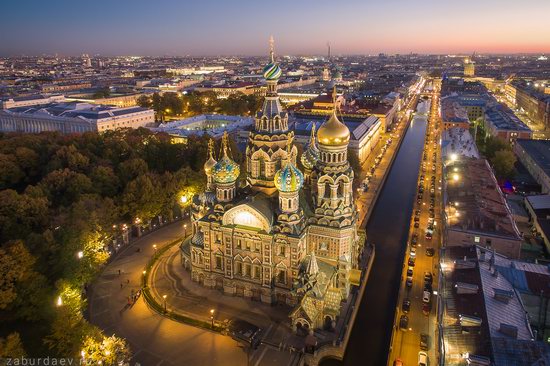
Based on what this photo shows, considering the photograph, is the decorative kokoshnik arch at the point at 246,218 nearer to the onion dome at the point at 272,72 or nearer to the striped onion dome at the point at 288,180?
the striped onion dome at the point at 288,180

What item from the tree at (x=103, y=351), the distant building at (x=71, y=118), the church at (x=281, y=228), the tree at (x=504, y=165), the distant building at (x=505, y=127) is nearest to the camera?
the tree at (x=103, y=351)

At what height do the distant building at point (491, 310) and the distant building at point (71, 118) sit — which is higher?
the distant building at point (71, 118)

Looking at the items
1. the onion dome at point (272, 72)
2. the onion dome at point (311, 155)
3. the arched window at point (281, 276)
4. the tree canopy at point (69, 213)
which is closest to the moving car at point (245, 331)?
the arched window at point (281, 276)

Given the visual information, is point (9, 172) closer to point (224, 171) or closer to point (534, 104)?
point (224, 171)

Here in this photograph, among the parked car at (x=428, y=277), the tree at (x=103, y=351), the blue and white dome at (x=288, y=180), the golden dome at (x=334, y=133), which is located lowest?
the parked car at (x=428, y=277)

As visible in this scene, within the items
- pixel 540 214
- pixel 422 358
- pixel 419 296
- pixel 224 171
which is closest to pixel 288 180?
pixel 224 171

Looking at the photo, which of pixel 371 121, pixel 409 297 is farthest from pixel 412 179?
Result: pixel 409 297
